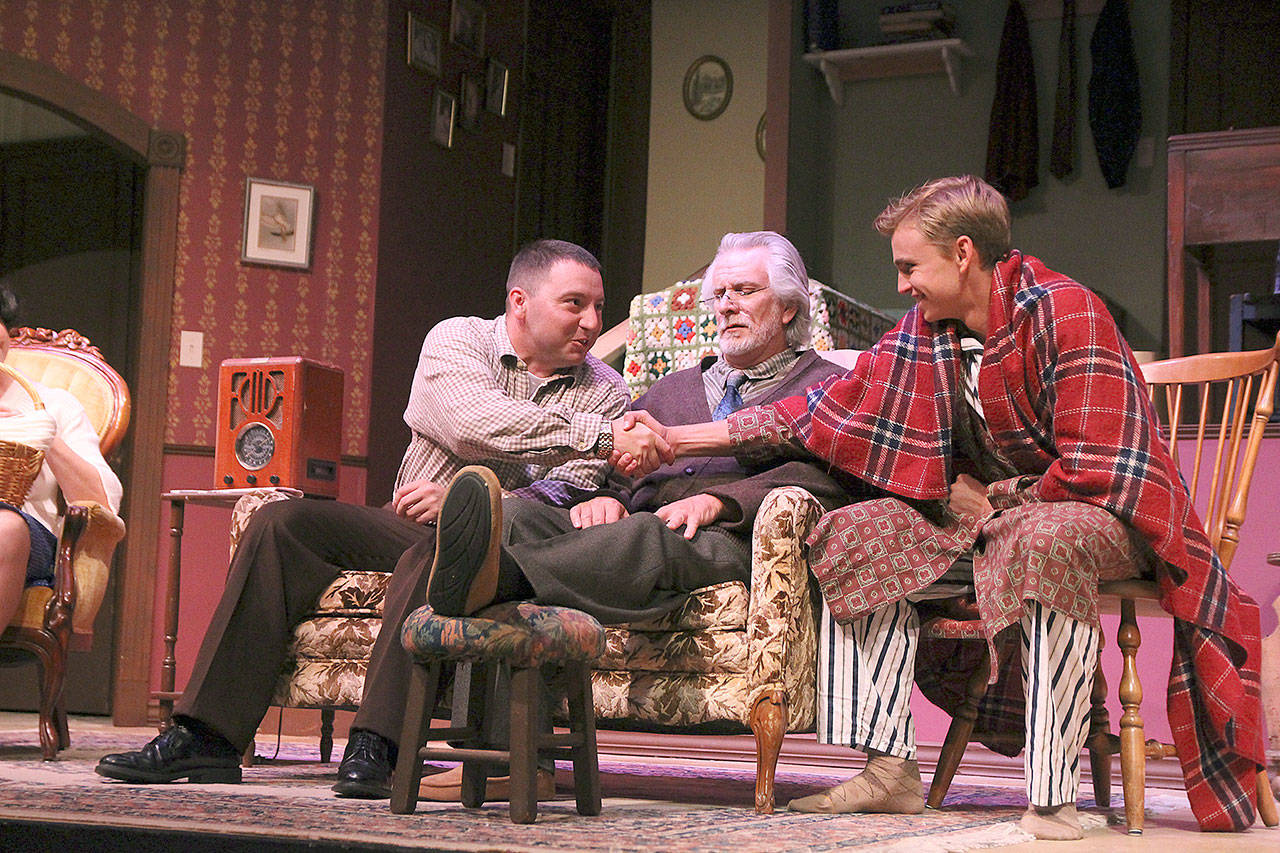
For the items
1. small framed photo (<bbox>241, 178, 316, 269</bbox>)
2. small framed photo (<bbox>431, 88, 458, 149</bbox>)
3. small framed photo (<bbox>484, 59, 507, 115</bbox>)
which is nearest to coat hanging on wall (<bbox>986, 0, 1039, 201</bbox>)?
small framed photo (<bbox>484, 59, 507, 115</bbox>)

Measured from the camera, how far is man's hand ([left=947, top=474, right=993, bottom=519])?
107 inches

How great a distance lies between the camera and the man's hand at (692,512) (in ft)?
9.07

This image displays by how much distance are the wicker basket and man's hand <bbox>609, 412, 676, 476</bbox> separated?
5.03ft

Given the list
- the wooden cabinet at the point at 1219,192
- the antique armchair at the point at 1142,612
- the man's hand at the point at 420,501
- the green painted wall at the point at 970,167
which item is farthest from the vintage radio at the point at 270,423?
the green painted wall at the point at 970,167

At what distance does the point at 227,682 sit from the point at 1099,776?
180 cm

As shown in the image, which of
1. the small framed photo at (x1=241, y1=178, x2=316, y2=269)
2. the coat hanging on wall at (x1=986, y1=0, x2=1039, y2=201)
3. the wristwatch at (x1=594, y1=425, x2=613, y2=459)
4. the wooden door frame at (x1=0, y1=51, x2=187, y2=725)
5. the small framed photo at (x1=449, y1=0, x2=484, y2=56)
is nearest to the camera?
the wristwatch at (x1=594, y1=425, x2=613, y2=459)

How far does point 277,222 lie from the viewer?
5961mm

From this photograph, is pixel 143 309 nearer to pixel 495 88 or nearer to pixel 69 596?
pixel 495 88

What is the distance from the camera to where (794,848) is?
192 centimetres

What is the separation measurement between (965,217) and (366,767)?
1516mm

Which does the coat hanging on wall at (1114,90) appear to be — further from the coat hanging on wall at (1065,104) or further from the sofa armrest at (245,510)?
the sofa armrest at (245,510)

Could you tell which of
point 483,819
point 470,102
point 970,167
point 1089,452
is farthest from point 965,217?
point 970,167

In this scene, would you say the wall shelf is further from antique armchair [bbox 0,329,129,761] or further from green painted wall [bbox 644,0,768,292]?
antique armchair [bbox 0,329,129,761]

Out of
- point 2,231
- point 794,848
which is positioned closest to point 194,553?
point 2,231
